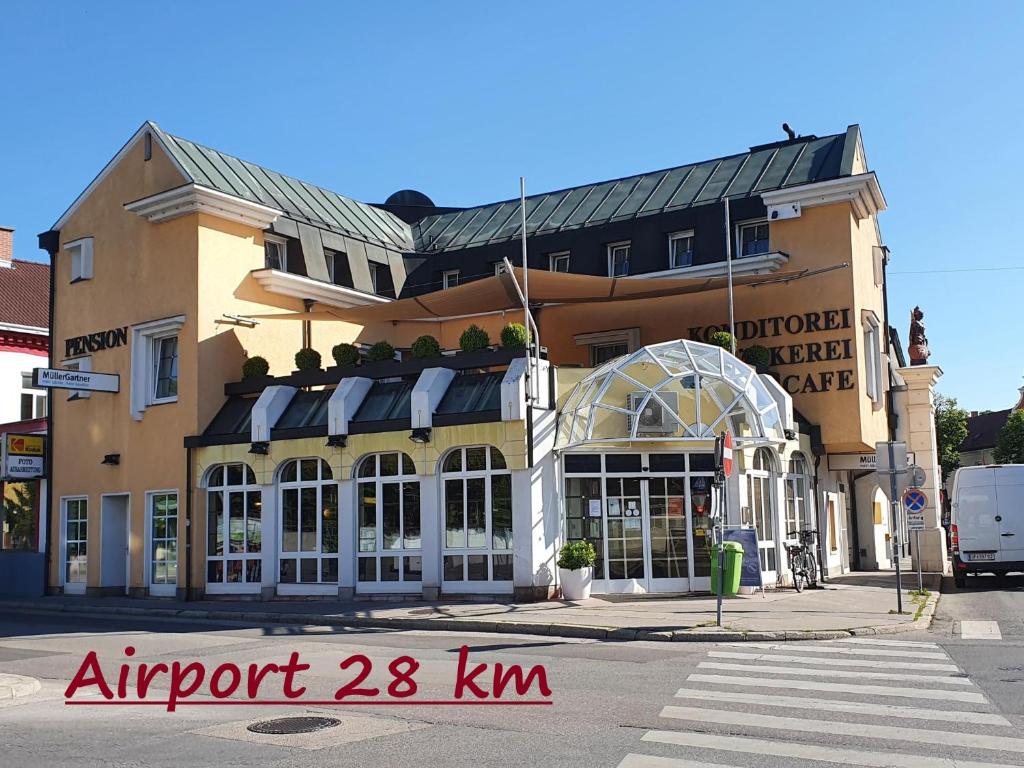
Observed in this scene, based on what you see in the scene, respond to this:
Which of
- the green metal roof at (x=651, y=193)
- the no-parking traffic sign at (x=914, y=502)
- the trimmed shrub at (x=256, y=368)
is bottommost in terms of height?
the no-parking traffic sign at (x=914, y=502)

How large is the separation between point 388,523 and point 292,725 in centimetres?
1399

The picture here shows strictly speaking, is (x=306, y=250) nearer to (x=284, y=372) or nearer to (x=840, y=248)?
(x=284, y=372)

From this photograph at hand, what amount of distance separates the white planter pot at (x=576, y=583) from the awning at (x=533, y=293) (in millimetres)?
6244

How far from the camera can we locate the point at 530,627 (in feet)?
55.3

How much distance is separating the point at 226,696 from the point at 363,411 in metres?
13.2

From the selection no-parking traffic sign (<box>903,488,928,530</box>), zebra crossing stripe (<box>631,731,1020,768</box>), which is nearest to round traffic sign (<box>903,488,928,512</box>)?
no-parking traffic sign (<box>903,488,928,530</box>)

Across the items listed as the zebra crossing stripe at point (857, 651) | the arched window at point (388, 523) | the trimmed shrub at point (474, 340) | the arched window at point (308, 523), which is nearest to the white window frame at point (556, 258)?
the trimmed shrub at point (474, 340)

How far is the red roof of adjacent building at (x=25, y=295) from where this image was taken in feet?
119

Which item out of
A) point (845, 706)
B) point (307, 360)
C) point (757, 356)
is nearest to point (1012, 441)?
point (757, 356)

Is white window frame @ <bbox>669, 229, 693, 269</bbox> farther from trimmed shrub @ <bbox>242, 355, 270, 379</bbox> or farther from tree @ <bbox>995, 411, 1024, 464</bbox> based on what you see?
tree @ <bbox>995, 411, 1024, 464</bbox>

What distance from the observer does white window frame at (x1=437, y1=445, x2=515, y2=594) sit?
21.4m

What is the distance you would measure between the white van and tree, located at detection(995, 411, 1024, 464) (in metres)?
53.3

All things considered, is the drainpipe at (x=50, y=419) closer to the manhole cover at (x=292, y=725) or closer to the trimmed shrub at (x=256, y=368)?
the trimmed shrub at (x=256, y=368)

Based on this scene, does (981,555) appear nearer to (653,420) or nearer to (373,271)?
(653,420)
